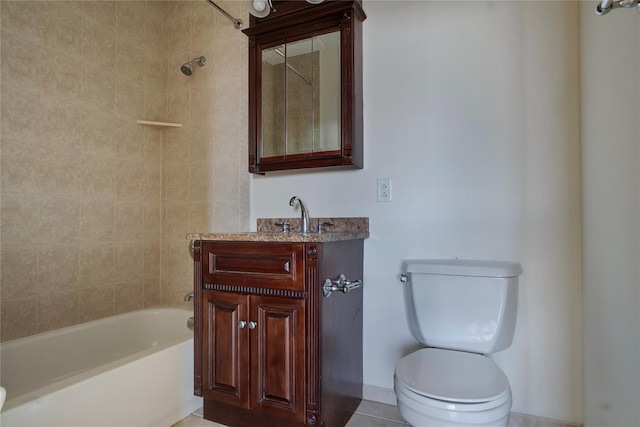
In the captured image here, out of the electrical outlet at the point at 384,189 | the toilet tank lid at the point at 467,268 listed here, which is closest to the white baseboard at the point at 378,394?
the toilet tank lid at the point at 467,268

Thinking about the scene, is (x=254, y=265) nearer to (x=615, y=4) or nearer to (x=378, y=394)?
(x=378, y=394)

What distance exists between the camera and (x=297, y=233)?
1.41 m

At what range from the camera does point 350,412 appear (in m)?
1.49

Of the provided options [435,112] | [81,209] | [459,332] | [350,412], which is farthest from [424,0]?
[81,209]

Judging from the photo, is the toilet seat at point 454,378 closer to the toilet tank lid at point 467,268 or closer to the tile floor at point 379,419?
the toilet tank lid at point 467,268

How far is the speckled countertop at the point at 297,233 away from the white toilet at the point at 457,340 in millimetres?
329

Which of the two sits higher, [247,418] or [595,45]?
[595,45]

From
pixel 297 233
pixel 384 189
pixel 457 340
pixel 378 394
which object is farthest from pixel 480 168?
pixel 378 394

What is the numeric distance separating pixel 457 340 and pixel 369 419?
567 millimetres

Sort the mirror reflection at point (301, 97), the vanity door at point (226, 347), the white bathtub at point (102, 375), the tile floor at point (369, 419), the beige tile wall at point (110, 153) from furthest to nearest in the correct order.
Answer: the mirror reflection at point (301, 97), the beige tile wall at point (110, 153), the tile floor at point (369, 419), the vanity door at point (226, 347), the white bathtub at point (102, 375)

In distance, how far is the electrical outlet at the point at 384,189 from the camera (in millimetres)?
1638

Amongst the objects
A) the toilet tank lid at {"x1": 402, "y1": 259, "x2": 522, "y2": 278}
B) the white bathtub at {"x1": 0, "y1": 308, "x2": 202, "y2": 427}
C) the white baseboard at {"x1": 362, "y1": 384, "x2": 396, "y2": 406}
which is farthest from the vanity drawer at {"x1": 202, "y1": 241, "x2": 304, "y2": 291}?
the white baseboard at {"x1": 362, "y1": 384, "x2": 396, "y2": 406}

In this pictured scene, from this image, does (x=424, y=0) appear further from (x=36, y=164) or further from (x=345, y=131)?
(x=36, y=164)

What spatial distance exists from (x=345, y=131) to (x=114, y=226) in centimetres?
154
